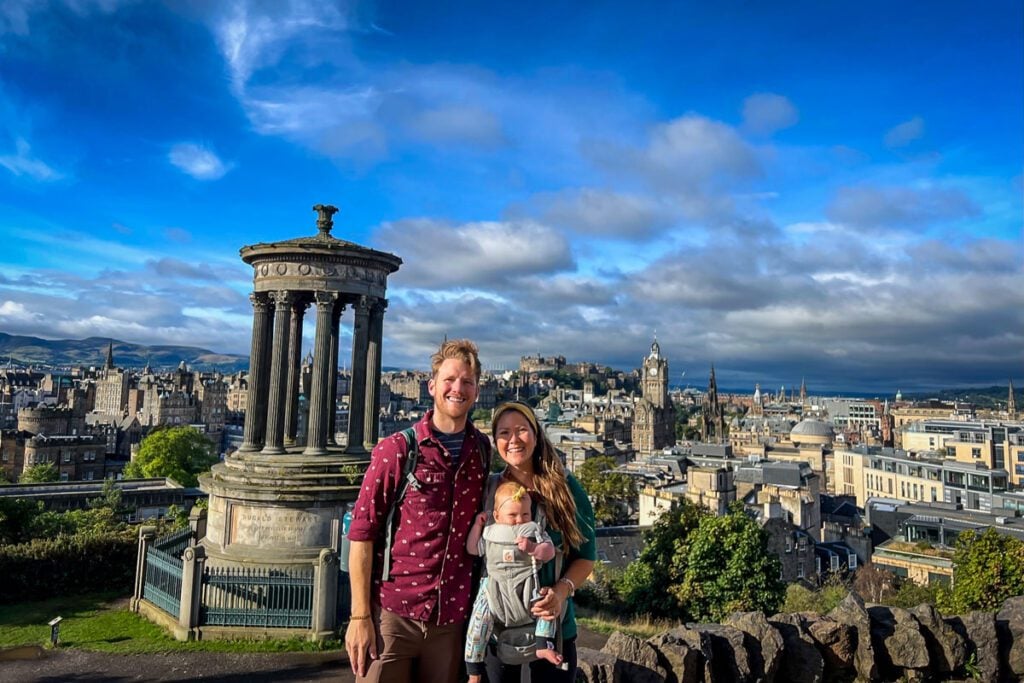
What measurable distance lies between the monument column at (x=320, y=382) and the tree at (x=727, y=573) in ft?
51.9

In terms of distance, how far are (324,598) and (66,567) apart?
9149 mm

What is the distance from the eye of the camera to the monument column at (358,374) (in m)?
16.6

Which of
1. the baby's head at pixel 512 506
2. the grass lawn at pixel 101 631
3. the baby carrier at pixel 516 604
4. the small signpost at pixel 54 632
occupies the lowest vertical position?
the grass lawn at pixel 101 631

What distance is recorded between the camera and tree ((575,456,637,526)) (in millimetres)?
53222

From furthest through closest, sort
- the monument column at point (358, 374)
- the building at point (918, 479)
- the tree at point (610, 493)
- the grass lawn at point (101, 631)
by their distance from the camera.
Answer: the building at point (918, 479) → the tree at point (610, 493) → the monument column at point (358, 374) → the grass lawn at point (101, 631)

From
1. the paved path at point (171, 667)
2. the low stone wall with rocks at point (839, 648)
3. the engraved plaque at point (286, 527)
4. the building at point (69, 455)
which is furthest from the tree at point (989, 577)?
the building at point (69, 455)

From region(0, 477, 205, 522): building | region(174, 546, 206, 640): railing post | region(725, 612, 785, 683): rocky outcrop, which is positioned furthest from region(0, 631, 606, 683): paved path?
region(0, 477, 205, 522): building

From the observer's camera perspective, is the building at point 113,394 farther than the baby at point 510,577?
Yes

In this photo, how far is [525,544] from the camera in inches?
154

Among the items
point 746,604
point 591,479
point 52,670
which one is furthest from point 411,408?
point 52,670

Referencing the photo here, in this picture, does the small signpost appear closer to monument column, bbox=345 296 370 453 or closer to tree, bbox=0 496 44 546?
monument column, bbox=345 296 370 453

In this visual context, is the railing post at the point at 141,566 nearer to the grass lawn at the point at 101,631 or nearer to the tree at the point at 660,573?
the grass lawn at the point at 101,631

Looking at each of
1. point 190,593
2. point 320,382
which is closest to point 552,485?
point 190,593

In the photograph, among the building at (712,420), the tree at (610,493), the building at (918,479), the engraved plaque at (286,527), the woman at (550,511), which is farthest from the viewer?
the building at (712,420)
